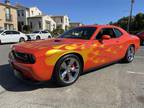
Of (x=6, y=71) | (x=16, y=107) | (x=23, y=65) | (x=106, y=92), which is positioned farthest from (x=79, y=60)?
(x=6, y=71)

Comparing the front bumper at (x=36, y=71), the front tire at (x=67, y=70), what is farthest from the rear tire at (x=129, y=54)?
the front bumper at (x=36, y=71)

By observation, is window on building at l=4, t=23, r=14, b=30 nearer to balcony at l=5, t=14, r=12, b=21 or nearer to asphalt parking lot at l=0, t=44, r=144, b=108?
balcony at l=5, t=14, r=12, b=21

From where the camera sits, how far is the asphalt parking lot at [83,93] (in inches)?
143

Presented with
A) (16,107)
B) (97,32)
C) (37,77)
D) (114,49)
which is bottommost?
(16,107)

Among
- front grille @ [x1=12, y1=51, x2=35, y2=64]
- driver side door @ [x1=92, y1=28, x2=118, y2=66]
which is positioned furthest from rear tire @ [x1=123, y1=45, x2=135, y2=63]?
front grille @ [x1=12, y1=51, x2=35, y2=64]

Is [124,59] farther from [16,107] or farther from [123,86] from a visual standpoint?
[16,107]

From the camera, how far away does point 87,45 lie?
5.01 m

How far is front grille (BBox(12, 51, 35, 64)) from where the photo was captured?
4121 mm

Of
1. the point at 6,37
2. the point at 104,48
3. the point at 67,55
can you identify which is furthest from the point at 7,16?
the point at 67,55

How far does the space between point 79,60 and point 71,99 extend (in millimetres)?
1264

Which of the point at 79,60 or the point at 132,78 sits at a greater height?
the point at 79,60

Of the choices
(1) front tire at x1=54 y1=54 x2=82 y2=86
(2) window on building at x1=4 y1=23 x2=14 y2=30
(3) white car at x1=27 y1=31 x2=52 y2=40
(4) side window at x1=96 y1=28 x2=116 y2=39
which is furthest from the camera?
(2) window on building at x1=4 y1=23 x2=14 y2=30

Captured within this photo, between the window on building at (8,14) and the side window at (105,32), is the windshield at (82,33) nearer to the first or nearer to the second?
the side window at (105,32)

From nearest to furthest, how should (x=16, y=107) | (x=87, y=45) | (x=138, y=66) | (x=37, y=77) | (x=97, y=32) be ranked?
(x=16, y=107) → (x=37, y=77) → (x=87, y=45) → (x=97, y=32) → (x=138, y=66)
